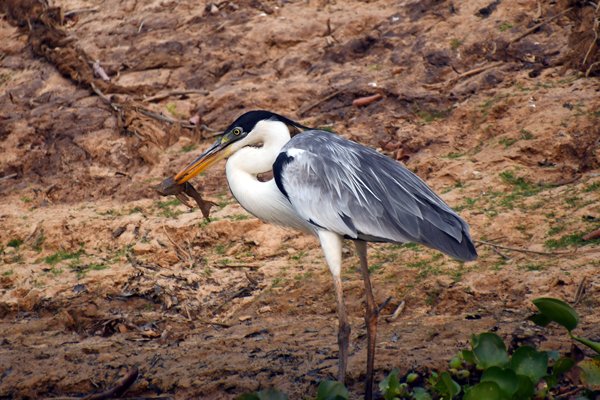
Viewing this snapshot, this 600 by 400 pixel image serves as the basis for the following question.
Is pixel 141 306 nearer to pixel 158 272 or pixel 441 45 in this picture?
pixel 158 272

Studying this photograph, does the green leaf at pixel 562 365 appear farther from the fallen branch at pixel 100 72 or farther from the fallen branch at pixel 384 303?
the fallen branch at pixel 100 72

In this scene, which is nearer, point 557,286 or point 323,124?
point 557,286

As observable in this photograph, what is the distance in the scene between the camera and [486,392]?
15.4 ft

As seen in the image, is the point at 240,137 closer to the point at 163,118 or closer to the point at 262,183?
the point at 262,183

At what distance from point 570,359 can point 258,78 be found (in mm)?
5916

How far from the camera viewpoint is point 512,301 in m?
6.26

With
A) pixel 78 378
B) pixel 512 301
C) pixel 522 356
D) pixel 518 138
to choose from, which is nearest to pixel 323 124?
pixel 518 138

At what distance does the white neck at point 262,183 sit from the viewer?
6.20 m

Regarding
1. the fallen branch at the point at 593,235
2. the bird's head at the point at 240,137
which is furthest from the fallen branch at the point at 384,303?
the fallen branch at the point at 593,235

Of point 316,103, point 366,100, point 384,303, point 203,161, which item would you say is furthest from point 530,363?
point 316,103

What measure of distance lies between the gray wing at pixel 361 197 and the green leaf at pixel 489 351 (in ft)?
2.22

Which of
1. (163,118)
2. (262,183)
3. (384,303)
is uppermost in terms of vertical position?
(262,183)

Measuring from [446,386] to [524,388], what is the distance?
42 cm

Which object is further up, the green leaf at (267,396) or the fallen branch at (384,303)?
the green leaf at (267,396)
